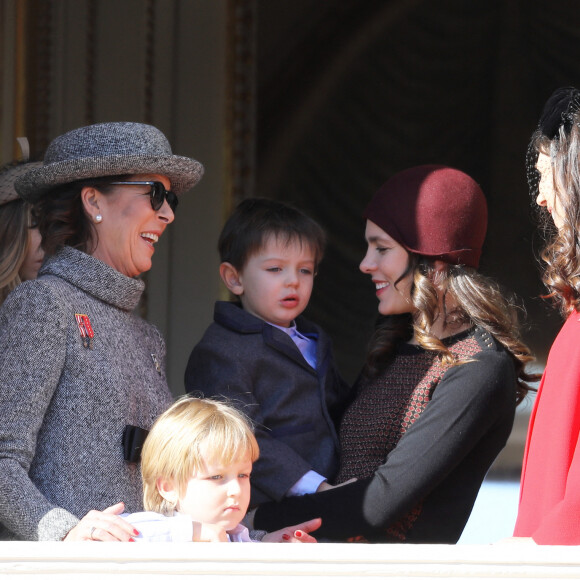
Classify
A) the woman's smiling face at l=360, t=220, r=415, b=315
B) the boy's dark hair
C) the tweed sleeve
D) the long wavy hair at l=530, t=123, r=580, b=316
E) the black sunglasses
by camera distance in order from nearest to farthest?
the long wavy hair at l=530, t=123, r=580, b=316
the tweed sleeve
the black sunglasses
the woman's smiling face at l=360, t=220, r=415, b=315
the boy's dark hair

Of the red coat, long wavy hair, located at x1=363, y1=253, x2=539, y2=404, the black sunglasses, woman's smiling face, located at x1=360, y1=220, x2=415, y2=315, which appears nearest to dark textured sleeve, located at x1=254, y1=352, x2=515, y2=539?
long wavy hair, located at x1=363, y1=253, x2=539, y2=404

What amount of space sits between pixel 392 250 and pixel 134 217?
786 millimetres

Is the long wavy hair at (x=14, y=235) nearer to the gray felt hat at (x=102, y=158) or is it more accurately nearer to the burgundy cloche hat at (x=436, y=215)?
the gray felt hat at (x=102, y=158)

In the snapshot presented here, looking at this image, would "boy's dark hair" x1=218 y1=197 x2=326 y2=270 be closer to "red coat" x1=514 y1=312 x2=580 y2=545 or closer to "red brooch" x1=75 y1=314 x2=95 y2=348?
"red brooch" x1=75 y1=314 x2=95 y2=348

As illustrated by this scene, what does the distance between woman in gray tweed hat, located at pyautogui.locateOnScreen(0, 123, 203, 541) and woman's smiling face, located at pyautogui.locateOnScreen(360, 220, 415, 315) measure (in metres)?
0.60

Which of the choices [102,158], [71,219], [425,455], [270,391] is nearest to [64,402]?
[71,219]

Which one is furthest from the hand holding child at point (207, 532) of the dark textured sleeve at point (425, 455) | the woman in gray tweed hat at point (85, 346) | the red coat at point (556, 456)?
the red coat at point (556, 456)

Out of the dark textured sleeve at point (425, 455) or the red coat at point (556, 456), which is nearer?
the red coat at point (556, 456)

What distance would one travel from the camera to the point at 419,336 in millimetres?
2998

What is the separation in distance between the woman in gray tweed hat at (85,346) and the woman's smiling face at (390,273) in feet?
1.96

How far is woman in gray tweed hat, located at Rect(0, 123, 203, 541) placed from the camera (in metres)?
2.41

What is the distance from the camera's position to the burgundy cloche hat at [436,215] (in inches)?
121

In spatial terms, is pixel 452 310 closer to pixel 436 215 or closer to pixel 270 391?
pixel 436 215

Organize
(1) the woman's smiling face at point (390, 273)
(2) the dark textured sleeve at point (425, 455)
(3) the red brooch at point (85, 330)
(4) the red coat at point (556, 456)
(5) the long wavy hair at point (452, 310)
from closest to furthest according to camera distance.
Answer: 1. (4) the red coat at point (556, 456)
2. (3) the red brooch at point (85, 330)
3. (2) the dark textured sleeve at point (425, 455)
4. (5) the long wavy hair at point (452, 310)
5. (1) the woman's smiling face at point (390, 273)
